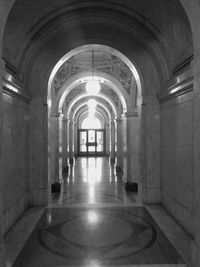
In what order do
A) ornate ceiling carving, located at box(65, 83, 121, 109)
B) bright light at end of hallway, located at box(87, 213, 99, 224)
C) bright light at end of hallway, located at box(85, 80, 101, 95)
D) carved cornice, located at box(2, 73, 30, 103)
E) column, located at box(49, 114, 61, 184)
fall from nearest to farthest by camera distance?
carved cornice, located at box(2, 73, 30, 103) → bright light at end of hallway, located at box(87, 213, 99, 224) → column, located at box(49, 114, 61, 184) → bright light at end of hallway, located at box(85, 80, 101, 95) → ornate ceiling carving, located at box(65, 83, 121, 109)

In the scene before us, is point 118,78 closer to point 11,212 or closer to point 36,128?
point 36,128

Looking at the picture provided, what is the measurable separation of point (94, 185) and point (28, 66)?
5.16m

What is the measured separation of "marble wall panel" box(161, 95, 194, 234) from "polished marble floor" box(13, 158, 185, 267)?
58cm

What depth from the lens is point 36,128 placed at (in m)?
6.02

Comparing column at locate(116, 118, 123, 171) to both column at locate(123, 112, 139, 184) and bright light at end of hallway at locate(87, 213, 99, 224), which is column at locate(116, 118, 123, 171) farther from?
bright light at end of hallway at locate(87, 213, 99, 224)

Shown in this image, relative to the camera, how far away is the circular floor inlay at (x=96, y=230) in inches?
160

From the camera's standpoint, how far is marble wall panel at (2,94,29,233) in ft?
14.2

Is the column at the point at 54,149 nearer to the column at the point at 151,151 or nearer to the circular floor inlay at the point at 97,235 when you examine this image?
the circular floor inlay at the point at 97,235

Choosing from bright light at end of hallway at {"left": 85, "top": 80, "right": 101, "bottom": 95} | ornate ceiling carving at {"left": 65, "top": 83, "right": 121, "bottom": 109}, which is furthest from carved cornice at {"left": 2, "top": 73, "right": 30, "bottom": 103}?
ornate ceiling carving at {"left": 65, "top": 83, "right": 121, "bottom": 109}

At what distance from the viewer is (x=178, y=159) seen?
15.7 ft

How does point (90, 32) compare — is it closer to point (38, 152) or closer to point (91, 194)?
point (38, 152)

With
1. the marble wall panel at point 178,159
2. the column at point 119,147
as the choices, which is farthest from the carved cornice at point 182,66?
the column at point 119,147

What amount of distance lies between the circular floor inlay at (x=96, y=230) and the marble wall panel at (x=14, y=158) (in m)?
1.10

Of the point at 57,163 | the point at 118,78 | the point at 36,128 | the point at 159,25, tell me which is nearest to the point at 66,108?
the point at 118,78
